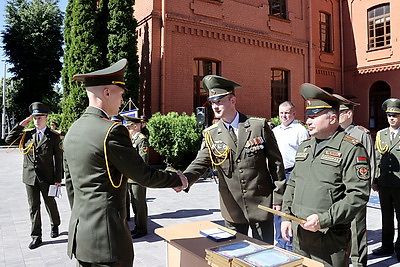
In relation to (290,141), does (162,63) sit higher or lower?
higher

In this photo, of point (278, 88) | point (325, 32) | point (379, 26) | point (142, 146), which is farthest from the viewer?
point (325, 32)

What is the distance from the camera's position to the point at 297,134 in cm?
514

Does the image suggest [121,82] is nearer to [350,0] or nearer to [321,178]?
[321,178]

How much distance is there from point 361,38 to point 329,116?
19.9 m

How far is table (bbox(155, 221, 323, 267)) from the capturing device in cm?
229

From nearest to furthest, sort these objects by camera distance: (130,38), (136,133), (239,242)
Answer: (239,242), (136,133), (130,38)

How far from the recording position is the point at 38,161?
536cm

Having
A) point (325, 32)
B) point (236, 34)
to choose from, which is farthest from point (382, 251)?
point (325, 32)

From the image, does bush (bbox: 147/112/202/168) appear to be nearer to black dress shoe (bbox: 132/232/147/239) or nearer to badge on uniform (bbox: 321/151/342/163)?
black dress shoe (bbox: 132/232/147/239)

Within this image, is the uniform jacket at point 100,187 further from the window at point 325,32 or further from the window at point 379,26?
the window at point 379,26

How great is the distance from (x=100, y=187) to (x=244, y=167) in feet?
4.87

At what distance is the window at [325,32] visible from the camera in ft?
64.3

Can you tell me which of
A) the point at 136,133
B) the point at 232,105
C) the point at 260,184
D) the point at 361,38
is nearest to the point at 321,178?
the point at 260,184

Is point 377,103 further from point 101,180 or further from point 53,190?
point 101,180
